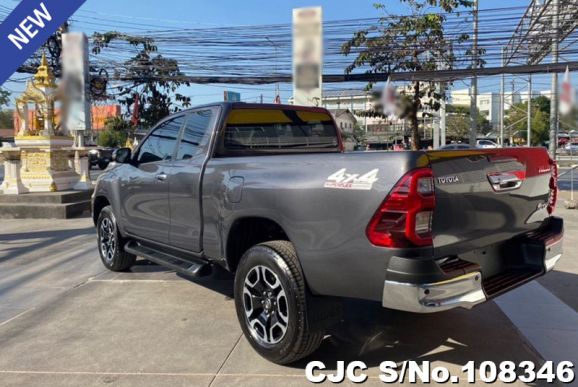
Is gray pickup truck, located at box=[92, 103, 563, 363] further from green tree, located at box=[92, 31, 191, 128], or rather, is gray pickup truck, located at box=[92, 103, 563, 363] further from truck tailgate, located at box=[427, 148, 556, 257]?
green tree, located at box=[92, 31, 191, 128]

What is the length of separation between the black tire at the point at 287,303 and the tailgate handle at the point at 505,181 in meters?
1.39

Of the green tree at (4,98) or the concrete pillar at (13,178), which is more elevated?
the green tree at (4,98)

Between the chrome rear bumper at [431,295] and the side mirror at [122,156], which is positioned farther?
the side mirror at [122,156]

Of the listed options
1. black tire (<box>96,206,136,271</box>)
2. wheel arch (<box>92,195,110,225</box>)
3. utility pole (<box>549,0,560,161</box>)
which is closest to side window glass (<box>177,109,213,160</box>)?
black tire (<box>96,206,136,271</box>)

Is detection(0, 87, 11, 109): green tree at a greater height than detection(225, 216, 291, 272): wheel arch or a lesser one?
greater

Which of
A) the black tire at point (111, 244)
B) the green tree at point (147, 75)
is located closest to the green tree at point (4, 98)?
the green tree at point (147, 75)

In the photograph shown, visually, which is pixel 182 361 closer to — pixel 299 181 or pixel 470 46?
pixel 299 181

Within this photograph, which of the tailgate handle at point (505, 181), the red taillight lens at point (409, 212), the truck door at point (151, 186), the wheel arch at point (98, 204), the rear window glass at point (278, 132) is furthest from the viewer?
the wheel arch at point (98, 204)

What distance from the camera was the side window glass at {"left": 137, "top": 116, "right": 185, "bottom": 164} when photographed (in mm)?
5188

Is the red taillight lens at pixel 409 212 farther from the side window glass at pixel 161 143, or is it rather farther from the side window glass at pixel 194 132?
the side window glass at pixel 161 143

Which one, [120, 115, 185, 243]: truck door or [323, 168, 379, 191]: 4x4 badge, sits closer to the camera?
[323, 168, 379, 191]: 4x4 badge

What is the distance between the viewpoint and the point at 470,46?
17.5 metres

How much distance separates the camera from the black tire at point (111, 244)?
20.0 feet

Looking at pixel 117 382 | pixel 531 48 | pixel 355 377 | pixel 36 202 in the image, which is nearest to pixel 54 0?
pixel 36 202
